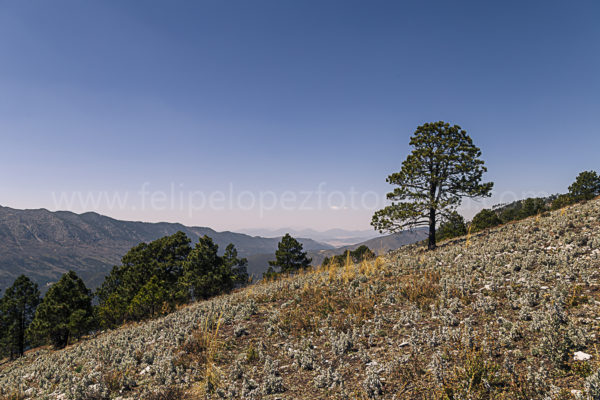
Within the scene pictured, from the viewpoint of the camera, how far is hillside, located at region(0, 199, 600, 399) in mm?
4789

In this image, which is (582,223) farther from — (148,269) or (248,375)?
(148,269)

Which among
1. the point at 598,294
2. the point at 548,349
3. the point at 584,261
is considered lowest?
the point at 548,349

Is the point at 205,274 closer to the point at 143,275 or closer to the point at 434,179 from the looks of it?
the point at 143,275

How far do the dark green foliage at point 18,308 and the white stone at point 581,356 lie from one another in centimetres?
5666

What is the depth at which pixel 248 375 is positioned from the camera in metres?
6.50

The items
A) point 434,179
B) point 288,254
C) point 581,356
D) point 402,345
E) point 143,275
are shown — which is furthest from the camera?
point 288,254

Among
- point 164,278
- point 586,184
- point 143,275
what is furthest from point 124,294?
point 586,184

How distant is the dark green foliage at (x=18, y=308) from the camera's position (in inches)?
1547

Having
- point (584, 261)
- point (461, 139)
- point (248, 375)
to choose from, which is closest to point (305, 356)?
point (248, 375)

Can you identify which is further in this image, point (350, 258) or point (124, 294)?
point (124, 294)

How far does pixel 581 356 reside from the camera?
15.2 feet

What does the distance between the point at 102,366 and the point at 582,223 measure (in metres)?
21.6

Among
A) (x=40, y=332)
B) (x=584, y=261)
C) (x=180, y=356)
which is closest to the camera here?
(x=180, y=356)

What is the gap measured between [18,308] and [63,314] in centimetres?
1639
